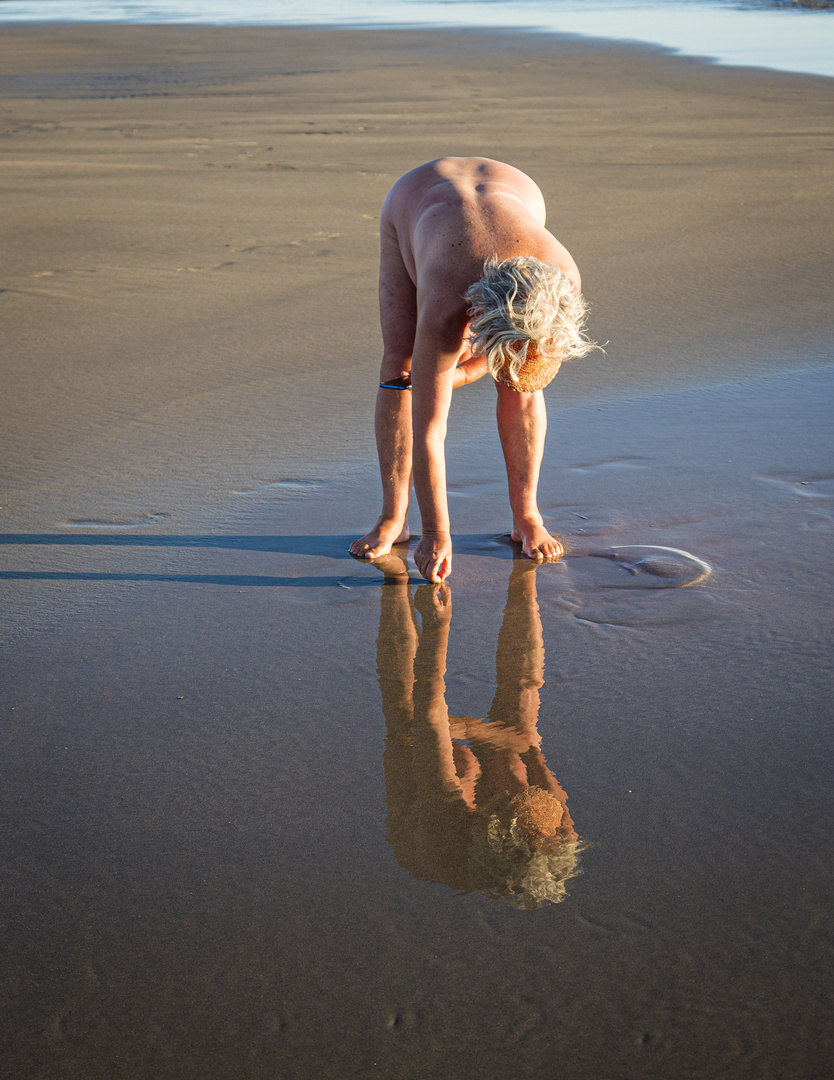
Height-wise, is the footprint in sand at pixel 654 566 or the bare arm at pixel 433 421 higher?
the bare arm at pixel 433 421

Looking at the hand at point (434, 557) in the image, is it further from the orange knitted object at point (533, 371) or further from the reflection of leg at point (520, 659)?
the orange knitted object at point (533, 371)

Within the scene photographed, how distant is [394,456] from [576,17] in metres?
24.0

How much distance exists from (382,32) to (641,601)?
2033cm

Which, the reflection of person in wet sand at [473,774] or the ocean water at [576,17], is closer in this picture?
the reflection of person in wet sand at [473,774]

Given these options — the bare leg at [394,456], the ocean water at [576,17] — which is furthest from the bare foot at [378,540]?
the ocean water at [576,17]

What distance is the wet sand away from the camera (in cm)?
168

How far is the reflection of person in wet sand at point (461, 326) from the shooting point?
105 inches

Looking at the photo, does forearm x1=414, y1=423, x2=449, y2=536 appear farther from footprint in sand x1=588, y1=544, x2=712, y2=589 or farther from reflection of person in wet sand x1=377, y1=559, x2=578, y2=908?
footprint in sand x1=588, y1=544, x2=712, y2=589

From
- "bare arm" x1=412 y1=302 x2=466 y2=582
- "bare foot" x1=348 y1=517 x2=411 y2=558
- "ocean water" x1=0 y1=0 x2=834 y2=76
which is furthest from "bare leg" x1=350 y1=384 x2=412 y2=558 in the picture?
"ocean water" x1=0 y1=0 x2=834 y2=76

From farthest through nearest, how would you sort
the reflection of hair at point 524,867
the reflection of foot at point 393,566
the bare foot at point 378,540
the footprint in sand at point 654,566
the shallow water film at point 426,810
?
the bare foot at point 378,540 → the reflection of foot at point 393,566 → the footprint in sand at point 654,566 → the reflection of hair at point 524,867 → the shallow water film at point 426,810

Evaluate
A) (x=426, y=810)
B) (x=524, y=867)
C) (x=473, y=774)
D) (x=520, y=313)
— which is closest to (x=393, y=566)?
(x=520, y=313)

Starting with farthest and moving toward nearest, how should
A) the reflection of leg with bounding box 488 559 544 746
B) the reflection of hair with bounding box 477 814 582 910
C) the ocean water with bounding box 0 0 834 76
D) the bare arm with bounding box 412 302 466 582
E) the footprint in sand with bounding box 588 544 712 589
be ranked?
the ocean water with bounding box 0 0 834 76 → the footprint in sand with bounding box 588 544 712 589 → the bare arm with bounding box 412 302 466 582 → the reflection of leg with bounding box 488 559 544 746 → the reflection of hair with bounding box 477 814 582 910

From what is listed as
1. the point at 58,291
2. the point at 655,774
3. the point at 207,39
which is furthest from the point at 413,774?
the point at 207,39

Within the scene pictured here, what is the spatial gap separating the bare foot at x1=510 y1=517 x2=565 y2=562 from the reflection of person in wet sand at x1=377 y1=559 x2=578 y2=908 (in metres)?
0.27
